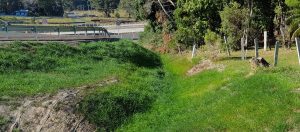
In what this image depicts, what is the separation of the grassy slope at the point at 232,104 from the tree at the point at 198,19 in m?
16.3

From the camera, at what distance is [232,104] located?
77.0 ft

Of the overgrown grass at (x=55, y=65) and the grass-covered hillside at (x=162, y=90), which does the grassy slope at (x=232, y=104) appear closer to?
the grass-covered hillside at (x=162, y=90)

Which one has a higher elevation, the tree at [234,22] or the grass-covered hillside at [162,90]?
the tree at [234,22]

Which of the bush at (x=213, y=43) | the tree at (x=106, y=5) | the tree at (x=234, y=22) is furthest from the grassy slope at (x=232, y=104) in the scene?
the tree at (x=106, y=5)

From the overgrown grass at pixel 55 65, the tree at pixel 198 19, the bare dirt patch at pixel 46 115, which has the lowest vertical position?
the bare dirt patch at pixel 46 115

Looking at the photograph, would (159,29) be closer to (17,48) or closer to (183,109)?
(17,48)

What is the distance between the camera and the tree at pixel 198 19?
4803 centimetres

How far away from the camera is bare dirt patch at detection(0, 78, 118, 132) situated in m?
23.5

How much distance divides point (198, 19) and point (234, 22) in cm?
649

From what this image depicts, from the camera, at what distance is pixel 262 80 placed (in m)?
25.8

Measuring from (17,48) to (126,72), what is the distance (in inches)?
303

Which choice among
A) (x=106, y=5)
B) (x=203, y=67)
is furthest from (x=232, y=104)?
(x=106, y=5)

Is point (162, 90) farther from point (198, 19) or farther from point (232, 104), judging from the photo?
point (198, 19)

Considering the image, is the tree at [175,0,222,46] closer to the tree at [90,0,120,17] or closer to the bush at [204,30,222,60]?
the bush at [204,30,222,60]
